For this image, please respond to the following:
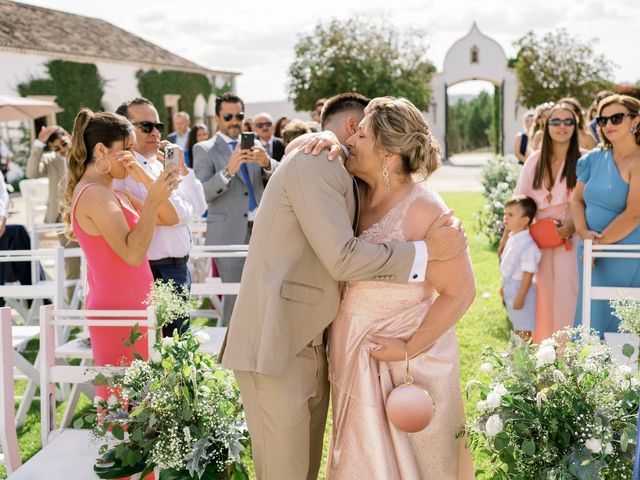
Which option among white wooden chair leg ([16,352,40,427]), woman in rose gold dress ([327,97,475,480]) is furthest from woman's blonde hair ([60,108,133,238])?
white wooden chair leg ([16,352,40,427])

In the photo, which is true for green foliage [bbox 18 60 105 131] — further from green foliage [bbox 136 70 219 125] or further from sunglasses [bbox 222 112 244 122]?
sunglasses [bbox 222 112 244 122]

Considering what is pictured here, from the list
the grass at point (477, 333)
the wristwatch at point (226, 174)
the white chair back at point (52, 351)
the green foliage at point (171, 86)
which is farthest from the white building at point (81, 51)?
the white chair back at point (52, 351)

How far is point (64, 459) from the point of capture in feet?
10.2

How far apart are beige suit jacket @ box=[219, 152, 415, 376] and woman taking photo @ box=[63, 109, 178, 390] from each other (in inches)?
38.6

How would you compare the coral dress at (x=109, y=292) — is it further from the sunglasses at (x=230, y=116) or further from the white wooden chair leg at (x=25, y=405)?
the sunglasses at (x=230, y=116)

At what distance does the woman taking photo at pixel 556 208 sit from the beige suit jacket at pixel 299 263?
3310 millimetres

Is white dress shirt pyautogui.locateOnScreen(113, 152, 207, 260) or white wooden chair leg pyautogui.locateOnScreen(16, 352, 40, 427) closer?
white dress shirt pyautogui.locateOnScreen(113, 152, 207, 260)

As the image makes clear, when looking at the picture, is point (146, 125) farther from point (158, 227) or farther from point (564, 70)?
point (564, 70)

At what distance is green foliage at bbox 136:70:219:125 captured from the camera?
3331cm

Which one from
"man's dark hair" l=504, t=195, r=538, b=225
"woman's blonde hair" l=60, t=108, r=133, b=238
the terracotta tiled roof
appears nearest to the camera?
"woman's blonde hair" l=60, t=108, r=133, b=238

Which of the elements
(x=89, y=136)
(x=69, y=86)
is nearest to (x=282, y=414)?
(x=89, y=136)

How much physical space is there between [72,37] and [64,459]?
29.8 metres

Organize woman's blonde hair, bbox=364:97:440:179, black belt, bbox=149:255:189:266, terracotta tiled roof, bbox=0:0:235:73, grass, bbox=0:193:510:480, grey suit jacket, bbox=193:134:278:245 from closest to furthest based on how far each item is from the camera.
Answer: woman's blonde hair, bbox=364:97:440:179 < black belt, bbox=149:255:189:266 < grass, bbox=0:193:510:480 < grey suit jacket, bbox=193:134:278:245 < terracotta tiled roof, bbox=0:0:235:73

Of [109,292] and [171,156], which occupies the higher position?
[171,156]
